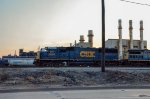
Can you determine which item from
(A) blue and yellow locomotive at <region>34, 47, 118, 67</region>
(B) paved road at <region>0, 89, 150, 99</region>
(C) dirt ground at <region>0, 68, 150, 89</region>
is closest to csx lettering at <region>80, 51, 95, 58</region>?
(A) blue and yellow locomotive at <region>34, 47, 118, 67</region>

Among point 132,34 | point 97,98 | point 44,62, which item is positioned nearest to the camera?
point 97,98

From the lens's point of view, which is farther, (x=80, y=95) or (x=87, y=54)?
(x=87, y=54)

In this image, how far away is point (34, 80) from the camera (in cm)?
2698

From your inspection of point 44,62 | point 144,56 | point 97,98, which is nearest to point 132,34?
point 144,56

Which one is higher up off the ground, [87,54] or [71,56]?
[87,54]

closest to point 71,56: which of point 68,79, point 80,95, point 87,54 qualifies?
point 87,54

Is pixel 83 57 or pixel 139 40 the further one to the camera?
pixel 139 40

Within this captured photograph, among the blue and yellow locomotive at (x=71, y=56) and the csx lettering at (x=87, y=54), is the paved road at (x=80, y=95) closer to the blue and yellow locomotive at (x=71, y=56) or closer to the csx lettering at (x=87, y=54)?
the blue and yellow locomotive at (x=71, y=56)

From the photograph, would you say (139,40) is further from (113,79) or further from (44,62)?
(113,79)

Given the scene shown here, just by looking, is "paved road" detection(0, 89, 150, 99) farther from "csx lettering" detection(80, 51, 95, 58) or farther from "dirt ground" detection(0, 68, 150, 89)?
"csx lettering" detection(80, 51, 95, 58)

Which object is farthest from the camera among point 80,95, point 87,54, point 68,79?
point 87,54

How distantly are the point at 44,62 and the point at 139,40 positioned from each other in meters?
35.6

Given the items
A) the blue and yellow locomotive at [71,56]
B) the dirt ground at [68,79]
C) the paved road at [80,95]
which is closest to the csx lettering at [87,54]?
the blue and yellow locomotive at [71,56]

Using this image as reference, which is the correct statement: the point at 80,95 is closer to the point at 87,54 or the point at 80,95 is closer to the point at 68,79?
the point at 68,79
